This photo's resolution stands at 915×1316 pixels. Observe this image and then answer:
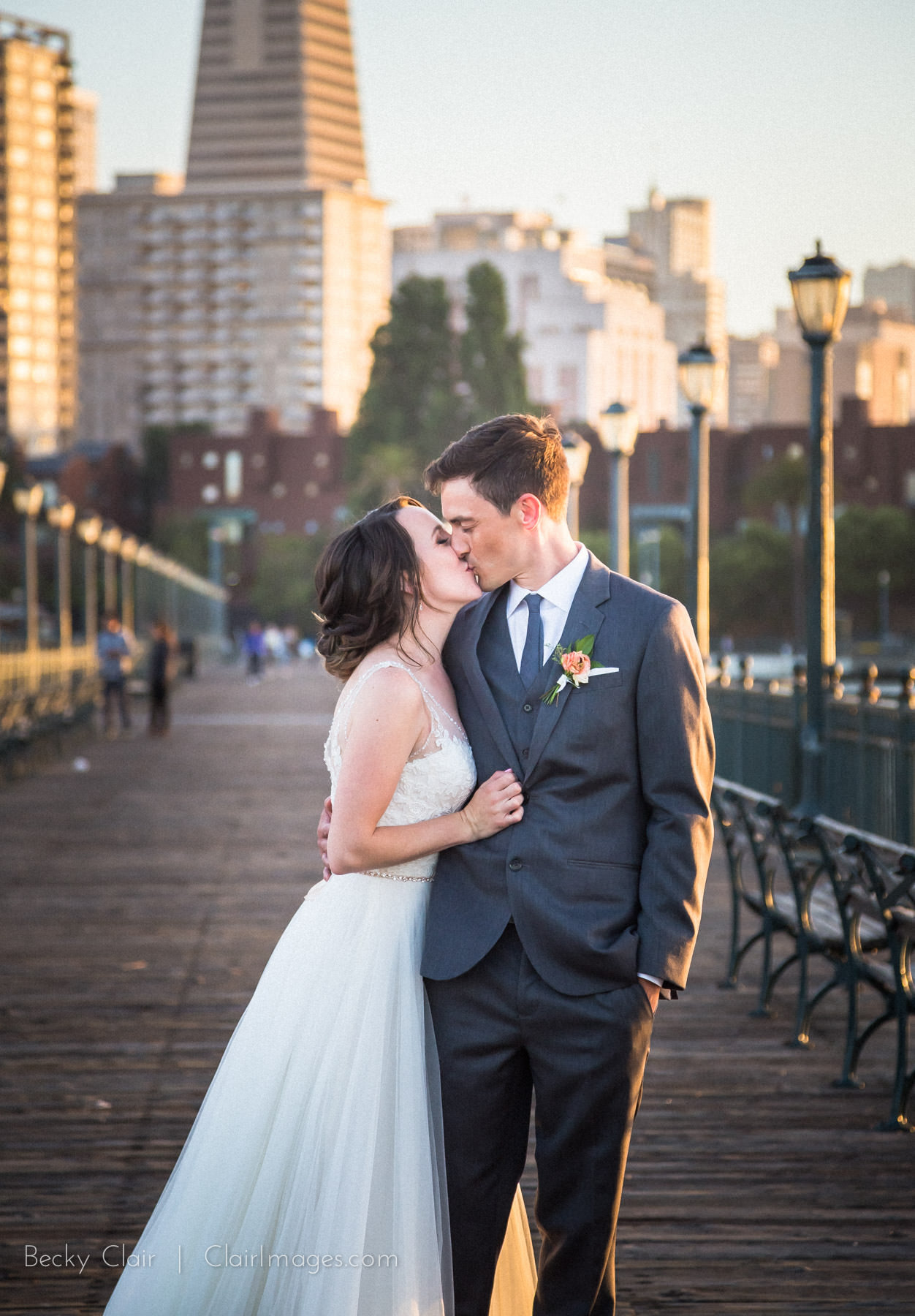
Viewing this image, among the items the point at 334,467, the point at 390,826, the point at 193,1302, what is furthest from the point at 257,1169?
the point at 334,467

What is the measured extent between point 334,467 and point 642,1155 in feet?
354

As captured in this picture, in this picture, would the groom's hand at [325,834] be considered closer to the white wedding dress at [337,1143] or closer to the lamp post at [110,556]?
the white wedding dress at [337,1143]

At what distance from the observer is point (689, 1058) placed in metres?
6.52

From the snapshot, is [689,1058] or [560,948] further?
[689,1058]

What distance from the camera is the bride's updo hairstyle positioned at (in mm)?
3486

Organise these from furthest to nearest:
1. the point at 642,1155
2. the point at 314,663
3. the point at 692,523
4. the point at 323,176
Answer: the point at 323,176
the point at 314,663
the point at 692,523
the point at 642,1155

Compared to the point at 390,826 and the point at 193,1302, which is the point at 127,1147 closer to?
the point at 193,1302

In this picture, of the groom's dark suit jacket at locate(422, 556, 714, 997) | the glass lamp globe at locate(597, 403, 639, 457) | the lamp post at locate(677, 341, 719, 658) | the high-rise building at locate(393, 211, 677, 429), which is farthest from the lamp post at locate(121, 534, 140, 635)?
the high-rise building at locate(393, 211, 677, 429)

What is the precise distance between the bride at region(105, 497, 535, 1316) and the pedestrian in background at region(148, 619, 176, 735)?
2199 cm

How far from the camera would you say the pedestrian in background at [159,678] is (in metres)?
25.4

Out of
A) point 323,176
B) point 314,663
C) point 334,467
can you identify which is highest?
point 323,176

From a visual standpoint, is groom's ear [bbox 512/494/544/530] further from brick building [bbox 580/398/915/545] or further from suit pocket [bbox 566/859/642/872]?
brick building [bbox 580/398/915/545]

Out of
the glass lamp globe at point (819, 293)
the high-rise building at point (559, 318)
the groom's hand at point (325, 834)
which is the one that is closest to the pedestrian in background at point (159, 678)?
the glass lamp globe at point (819, 293)

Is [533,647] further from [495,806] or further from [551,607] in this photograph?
[495,806]
